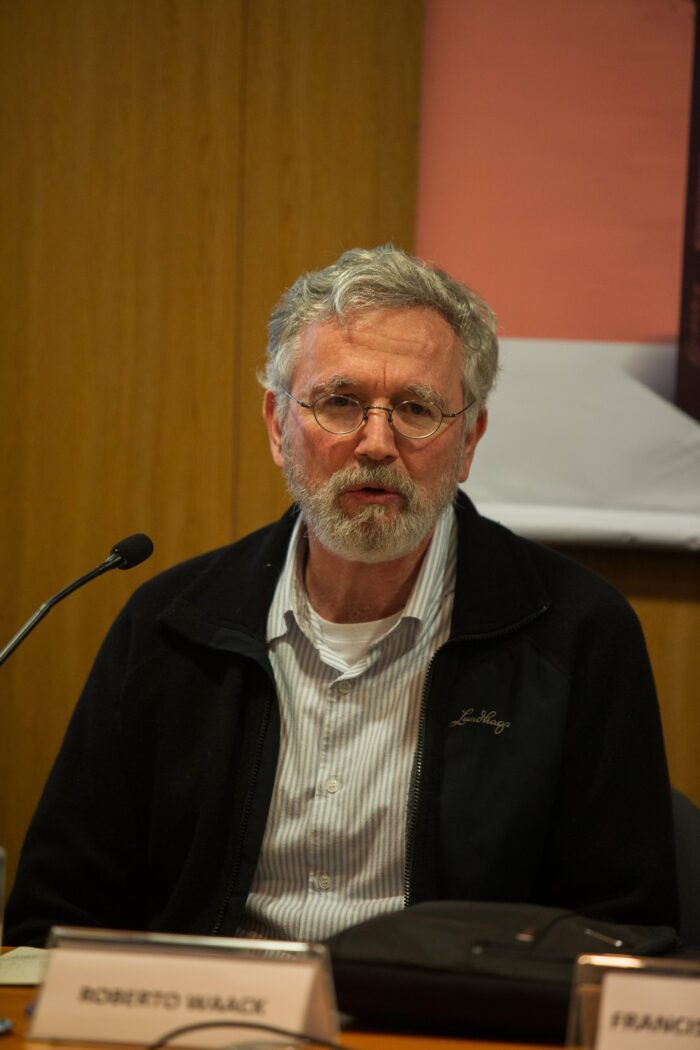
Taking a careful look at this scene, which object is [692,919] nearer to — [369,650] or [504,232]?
[369,650]

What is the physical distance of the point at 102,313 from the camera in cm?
291

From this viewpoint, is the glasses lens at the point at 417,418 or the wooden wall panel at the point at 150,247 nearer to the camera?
the glasses lens at the point at 417,418

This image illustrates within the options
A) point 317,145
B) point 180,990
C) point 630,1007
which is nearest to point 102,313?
point 317,145

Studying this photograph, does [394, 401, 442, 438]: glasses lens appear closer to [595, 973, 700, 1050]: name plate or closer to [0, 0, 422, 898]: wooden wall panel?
[595, 973, 700, 1050]: name plate

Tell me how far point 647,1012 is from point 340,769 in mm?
785

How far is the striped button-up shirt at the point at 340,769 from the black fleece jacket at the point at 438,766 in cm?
4

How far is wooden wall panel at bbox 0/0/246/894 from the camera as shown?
2.86 meters

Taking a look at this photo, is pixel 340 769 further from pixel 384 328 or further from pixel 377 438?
pixel 384 328

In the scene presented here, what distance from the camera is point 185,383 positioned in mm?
2887

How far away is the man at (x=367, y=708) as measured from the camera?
1.68m

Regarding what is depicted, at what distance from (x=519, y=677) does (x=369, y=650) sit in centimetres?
23

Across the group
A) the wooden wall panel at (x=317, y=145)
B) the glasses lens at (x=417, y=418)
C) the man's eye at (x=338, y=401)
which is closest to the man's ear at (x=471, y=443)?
the glasses lens at (x=417, y=418)

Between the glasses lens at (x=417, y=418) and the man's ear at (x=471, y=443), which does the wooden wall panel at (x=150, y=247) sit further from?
the glasses lens at (x=417, y=418)

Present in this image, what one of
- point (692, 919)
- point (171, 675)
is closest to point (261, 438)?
point (171, 675)
